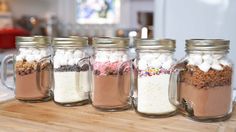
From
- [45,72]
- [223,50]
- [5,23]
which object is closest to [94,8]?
[5,23]

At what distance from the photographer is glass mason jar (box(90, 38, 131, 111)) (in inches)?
26.6

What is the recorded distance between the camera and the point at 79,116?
26.3 inches

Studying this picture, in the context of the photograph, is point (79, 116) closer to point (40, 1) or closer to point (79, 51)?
point (79, 51)

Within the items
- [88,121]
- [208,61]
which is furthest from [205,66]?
[88,121]

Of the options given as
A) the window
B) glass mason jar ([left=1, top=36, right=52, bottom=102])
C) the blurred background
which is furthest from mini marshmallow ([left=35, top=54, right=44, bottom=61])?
the window

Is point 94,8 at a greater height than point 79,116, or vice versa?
point 94,8

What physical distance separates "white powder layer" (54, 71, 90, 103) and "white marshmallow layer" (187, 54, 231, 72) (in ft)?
0.78

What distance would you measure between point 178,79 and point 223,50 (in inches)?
3.9

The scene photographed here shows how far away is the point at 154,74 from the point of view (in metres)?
0.63

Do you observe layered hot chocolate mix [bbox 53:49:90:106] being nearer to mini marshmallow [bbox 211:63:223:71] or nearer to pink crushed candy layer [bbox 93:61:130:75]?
pink crushed candy layer [bbox 93:61:130:75]

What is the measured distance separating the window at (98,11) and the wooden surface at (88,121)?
6.88 ft

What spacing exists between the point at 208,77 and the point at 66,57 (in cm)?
30

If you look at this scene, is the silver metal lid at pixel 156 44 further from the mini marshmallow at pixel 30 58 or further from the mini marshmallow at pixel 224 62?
the mini marshmallow at pixel 30 58

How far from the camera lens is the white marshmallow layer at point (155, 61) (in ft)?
2.08
